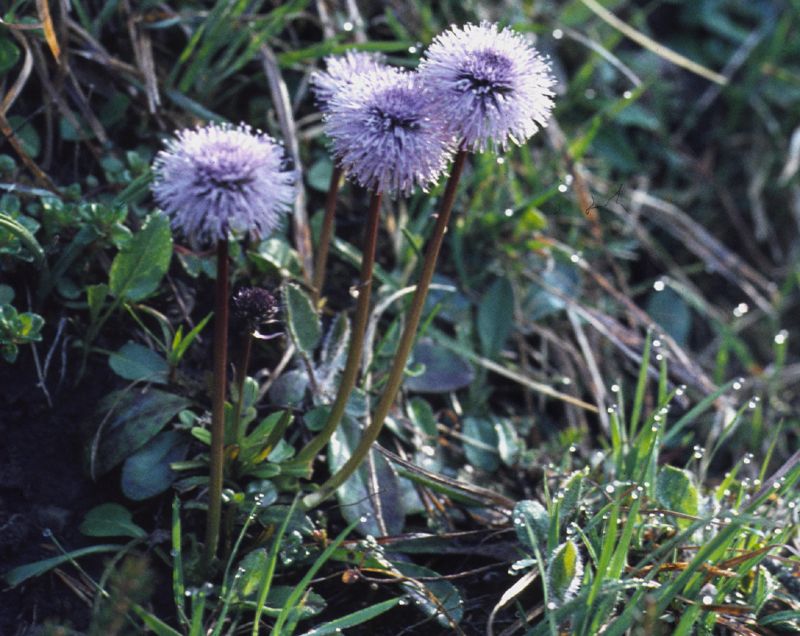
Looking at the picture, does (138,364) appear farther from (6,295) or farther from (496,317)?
(496,317)

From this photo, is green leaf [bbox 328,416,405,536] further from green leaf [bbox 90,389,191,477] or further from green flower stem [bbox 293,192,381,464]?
green leaf [bbox 90,389,191,477]

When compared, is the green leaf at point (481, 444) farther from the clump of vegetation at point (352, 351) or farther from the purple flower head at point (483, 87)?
the purple flower head at point (483, 87)

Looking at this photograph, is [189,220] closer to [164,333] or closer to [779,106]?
[164,333]

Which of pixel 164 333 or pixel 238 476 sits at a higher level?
pixel 164 333

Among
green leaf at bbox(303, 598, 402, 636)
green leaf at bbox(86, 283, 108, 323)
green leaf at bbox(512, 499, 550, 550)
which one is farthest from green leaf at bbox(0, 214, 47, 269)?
green leaf at bbox(512, 499, 550, 550)

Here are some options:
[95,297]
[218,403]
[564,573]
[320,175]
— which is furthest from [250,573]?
[320,175]

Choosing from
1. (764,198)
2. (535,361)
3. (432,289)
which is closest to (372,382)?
(432,289)
